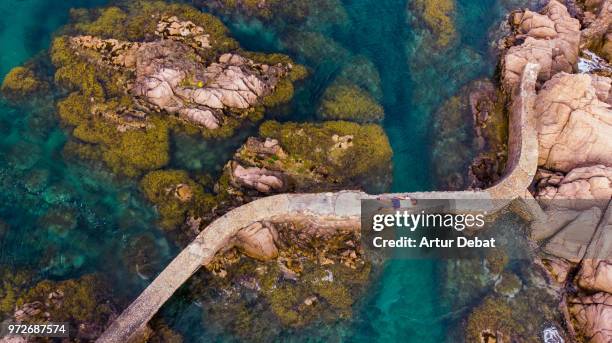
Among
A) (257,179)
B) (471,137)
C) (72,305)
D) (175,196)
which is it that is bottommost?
(72,305)

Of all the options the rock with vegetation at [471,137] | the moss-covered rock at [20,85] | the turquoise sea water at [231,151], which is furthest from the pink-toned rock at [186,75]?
the rock with vegetation at [471,137]

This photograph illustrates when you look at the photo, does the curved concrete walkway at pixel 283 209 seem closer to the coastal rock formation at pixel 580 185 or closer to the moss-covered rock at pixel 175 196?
the coastal rock formation at pixel 580 185

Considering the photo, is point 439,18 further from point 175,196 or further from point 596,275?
point 175,196

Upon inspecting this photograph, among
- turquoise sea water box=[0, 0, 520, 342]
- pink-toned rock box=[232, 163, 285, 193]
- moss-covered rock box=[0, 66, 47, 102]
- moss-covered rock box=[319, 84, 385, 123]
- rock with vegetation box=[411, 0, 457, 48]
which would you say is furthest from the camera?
rock with vegetation box=[411, 0, 457, 48]

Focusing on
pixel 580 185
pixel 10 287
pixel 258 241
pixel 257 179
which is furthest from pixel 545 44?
pixel 10 287

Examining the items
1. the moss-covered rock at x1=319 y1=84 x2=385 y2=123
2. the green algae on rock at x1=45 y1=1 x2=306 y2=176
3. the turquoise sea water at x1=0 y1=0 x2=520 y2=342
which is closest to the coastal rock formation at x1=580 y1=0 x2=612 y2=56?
the turquoise sea water at x1=0 y1=0 x2=520 y2=342

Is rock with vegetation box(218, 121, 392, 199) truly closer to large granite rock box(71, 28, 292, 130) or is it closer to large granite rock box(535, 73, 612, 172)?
large granite rock box(71, 28, 292, 130)
